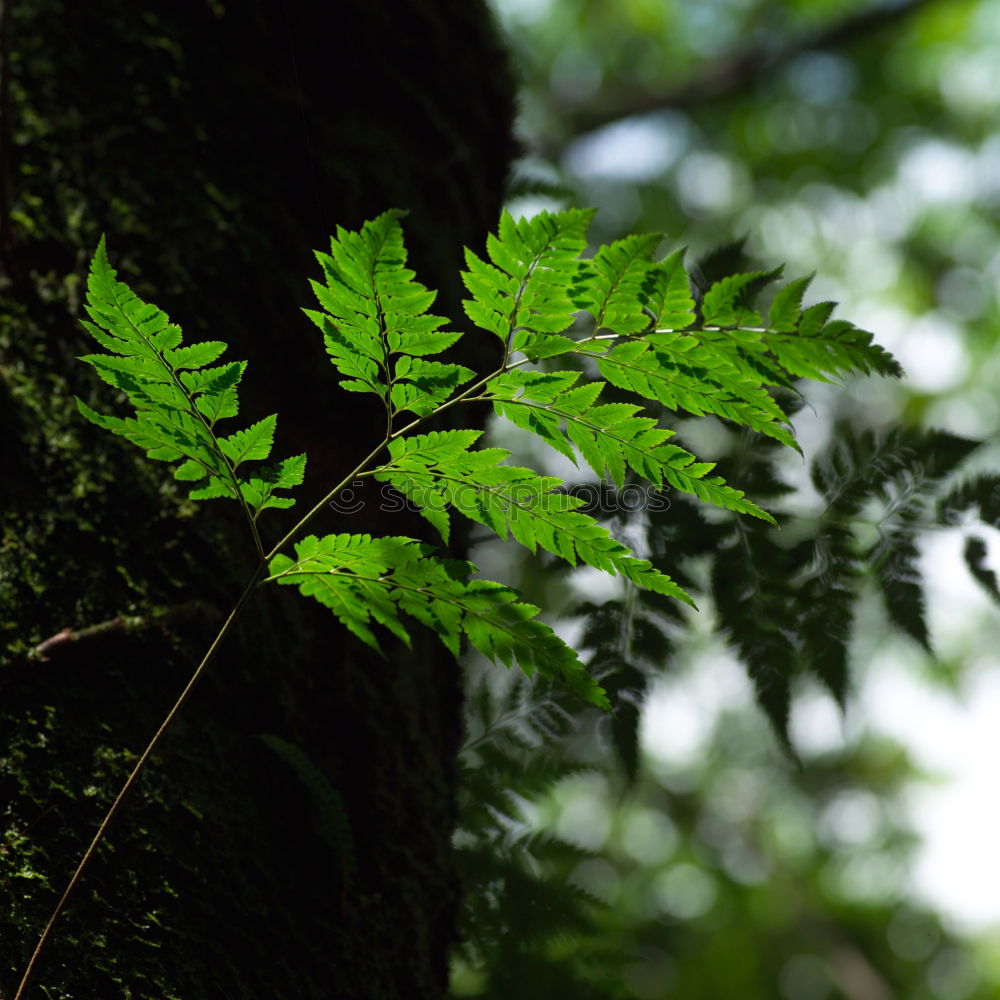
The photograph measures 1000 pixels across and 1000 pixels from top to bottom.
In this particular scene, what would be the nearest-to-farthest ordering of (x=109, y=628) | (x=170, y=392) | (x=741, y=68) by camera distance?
1. (x=170, y=392)
2. (x=109, y=628)
3. (x=741, y=68)

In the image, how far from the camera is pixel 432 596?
2.89 ft

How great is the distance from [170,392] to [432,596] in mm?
371

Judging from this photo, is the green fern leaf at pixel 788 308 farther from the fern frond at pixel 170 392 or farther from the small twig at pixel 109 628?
the small twig at pixel 109 628

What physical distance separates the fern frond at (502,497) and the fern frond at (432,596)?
73mm

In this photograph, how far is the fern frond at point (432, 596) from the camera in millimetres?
848

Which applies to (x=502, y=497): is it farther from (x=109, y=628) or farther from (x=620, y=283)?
(x=109, y=628)

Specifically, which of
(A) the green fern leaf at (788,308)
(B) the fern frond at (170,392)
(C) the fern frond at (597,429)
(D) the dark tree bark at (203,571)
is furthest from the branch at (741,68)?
(B) the fern frond at (170,392)

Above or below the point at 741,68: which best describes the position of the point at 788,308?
below

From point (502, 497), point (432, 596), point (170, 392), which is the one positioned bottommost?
point (432, 596)

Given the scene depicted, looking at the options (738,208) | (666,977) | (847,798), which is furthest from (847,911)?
(738,208)

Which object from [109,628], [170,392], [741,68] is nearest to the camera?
[170,392]

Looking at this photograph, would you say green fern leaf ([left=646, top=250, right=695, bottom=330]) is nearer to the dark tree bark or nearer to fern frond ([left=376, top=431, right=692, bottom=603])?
fern frond ([left=376, top=431, right=692, bottom=603])

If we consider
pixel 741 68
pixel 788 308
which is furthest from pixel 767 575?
pixel 741 68

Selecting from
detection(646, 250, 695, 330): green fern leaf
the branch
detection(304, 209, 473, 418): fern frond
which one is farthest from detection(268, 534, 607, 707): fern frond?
the branch
